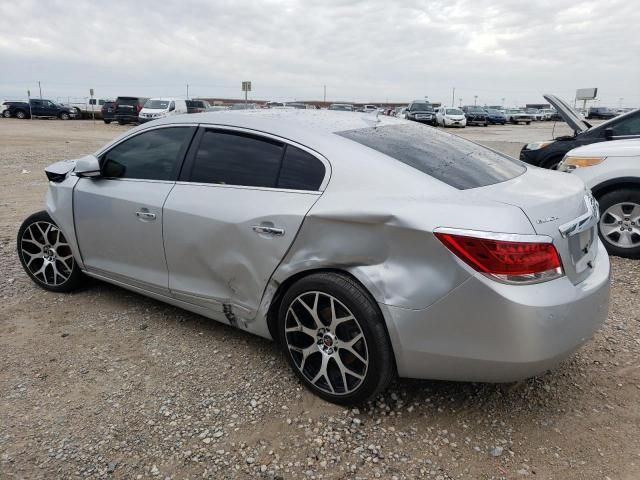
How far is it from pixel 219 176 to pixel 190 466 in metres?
1.63

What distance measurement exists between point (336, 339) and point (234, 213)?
3.02ft

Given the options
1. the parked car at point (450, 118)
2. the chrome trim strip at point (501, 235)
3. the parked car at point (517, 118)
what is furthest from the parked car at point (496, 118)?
the chrome trim strip at point (501, 235)

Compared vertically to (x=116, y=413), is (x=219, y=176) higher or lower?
higher

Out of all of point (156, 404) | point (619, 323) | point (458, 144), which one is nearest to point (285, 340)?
point (156, 404)

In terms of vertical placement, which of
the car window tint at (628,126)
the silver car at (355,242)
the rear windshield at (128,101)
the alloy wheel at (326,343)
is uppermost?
the rear windshield at (128,101)

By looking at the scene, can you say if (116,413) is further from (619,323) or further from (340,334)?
(619,323)

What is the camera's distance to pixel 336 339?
8.68 ft

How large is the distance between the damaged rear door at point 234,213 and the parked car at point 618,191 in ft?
12.2

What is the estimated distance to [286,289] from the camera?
2.83 meters

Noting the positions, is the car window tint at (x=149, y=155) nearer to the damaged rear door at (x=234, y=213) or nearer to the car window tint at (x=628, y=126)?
the damaged rear door at (x=234, y=213)

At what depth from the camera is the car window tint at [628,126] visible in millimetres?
6199

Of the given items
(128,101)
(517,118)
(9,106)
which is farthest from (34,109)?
(517,118)

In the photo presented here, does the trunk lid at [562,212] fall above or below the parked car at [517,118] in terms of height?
below

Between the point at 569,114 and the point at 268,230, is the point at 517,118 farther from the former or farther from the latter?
the point at 268,230
